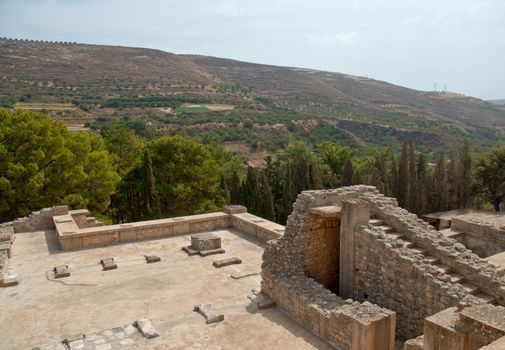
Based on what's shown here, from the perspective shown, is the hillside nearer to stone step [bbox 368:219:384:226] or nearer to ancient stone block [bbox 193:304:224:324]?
ancient stone block [bbox 193:304:224:324]

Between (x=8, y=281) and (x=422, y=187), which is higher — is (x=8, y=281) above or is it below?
above

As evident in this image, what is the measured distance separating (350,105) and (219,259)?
13217 centimetres

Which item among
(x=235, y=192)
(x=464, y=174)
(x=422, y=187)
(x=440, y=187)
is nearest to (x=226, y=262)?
(x=235, y=192)

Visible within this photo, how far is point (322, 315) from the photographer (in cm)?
870

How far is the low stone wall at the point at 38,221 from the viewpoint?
17.0 meters

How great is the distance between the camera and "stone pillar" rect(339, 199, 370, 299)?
990 centimetres

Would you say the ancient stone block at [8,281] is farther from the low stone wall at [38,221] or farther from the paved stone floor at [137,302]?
the low stone wall at [38,221]

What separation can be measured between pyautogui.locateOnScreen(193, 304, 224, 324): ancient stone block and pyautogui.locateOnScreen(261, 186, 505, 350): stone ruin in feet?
5.07

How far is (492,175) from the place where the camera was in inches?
1516

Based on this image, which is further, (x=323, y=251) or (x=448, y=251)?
(x=323, y=251)

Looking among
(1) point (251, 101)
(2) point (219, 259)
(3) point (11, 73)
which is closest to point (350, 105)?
(1) point (251, 101)

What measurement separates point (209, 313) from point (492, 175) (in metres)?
36.8

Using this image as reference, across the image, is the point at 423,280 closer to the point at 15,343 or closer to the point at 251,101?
the point at 15,343

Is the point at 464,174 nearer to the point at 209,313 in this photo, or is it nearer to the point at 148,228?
the point at 148,228
